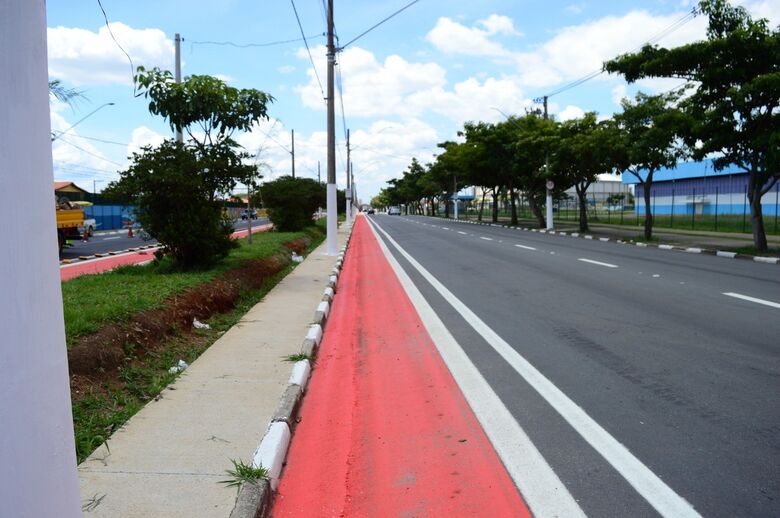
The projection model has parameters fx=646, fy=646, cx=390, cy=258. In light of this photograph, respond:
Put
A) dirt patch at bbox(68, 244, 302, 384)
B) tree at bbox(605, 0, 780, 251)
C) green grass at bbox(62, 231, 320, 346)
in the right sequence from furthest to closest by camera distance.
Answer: tree at bbox(605, 0, 780, 251) < green grass at bbox(62, 231, 320, 346) < dirt patch at bbox(68, 244, 302, 384)

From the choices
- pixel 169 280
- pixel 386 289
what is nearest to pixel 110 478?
pixel 169 280

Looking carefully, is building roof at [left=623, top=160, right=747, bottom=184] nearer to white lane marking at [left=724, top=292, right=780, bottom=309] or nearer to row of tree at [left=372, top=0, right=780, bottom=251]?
row of tree at [left=372, top=0, right=780, bottom=251]

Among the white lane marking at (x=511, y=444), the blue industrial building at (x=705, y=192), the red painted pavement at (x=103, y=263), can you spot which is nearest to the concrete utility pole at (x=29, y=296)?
the white lane marking at (x=511, y=444)

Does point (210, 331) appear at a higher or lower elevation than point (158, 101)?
lower

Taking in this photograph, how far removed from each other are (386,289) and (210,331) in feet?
16.0

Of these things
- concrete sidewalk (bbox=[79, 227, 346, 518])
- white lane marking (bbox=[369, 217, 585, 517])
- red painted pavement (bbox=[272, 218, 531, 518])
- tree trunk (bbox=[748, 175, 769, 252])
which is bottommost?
red painted pavement (bbox=[272, 218, 531, 518])

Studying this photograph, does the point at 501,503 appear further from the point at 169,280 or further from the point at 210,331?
the point at 169,280

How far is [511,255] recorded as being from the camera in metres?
19.0

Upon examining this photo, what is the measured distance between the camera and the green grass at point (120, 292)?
6.30m

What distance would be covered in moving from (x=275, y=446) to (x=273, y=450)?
0.19 feet

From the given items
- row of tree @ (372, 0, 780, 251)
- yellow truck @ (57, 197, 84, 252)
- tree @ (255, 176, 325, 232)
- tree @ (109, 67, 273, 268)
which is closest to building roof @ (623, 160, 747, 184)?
row of tree @ (372, 0, 780, 251)

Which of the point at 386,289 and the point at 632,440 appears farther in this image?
the point at 386,289

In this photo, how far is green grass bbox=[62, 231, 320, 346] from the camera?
20.7 ft

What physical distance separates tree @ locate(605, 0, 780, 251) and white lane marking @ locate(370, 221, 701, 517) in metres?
13.7
